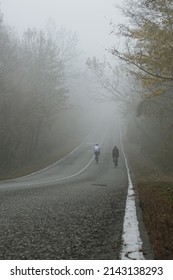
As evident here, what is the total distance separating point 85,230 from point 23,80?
31865 millimetres

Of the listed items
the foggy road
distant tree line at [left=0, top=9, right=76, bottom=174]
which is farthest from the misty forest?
the foggy road

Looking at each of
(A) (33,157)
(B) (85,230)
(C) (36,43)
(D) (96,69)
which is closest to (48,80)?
(C) (36,43)

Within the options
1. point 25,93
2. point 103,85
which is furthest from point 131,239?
point 25,93

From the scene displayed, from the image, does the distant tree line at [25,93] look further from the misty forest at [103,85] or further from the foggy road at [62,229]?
the foggy road at [62,229]

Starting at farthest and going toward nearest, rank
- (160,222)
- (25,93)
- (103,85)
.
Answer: (25,93) < (103,85) < (160,222)

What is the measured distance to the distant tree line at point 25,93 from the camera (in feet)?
108

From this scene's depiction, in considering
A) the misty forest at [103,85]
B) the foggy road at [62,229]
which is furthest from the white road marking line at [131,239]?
the misty forest at [103,85]

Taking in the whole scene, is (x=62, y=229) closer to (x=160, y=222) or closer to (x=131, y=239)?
(x=131, y=239)

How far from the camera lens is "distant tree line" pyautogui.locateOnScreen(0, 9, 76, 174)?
32.8 m

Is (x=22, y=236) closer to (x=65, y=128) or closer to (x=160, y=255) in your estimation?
(x=160, y=255)

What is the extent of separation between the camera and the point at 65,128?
232 feet

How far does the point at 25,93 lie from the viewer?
35562 mm
